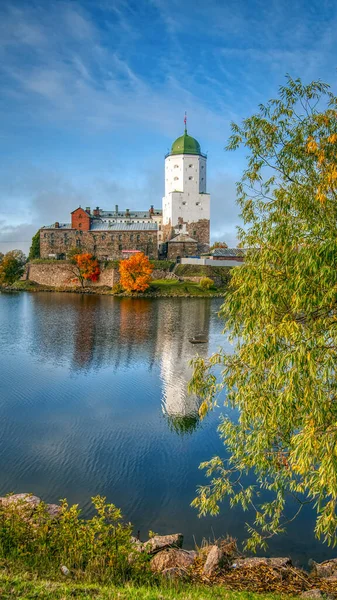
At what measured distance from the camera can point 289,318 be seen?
26.6 feet

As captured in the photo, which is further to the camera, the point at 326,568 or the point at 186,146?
the point at 186,146

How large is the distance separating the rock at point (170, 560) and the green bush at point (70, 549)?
1.07 ft

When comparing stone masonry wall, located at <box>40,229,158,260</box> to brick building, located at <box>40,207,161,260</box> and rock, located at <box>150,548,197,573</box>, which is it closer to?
brick building, located at <box>40,207,161,260</box>

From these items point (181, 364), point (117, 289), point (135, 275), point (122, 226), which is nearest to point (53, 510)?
point (181, 364)

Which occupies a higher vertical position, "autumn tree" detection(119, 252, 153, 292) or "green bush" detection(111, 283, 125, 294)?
"autumn tree" detection(119, 252, 153, 292)

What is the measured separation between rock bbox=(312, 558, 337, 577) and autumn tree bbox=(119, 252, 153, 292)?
54.2m

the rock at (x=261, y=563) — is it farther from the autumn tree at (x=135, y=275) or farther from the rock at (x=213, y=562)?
the autumn tree at (x=135, y=275)

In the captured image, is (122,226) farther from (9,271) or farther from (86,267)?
(9,271)

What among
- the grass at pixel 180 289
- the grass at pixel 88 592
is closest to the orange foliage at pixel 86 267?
the grass at pixel 180 289

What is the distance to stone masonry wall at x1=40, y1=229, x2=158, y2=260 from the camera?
3000 inches

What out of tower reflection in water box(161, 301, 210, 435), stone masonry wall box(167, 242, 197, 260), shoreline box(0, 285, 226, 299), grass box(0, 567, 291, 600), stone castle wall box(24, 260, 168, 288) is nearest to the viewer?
grass box(0, 567, 291, 600)

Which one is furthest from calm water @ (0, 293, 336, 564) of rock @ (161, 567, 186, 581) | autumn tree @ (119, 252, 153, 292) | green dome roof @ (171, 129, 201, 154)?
green dome roof @ (171, 129, 201, 154)

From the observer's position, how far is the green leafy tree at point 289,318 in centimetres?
726

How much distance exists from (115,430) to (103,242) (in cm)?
6320
